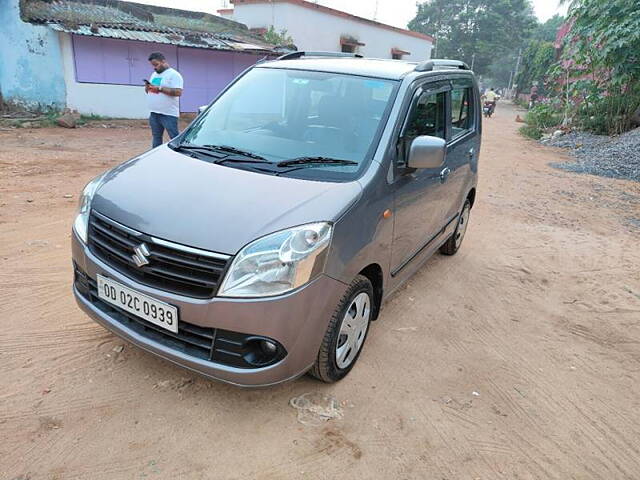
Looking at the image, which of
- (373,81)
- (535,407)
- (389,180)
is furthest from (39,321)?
(535,407)

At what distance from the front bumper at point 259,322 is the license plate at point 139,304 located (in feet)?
0.12

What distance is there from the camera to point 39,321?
319cm

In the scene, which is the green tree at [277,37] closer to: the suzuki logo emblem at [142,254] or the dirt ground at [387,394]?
the dirt ground at [387,394]

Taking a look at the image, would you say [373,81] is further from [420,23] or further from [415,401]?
[420,23]

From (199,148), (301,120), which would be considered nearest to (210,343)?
(199,148)

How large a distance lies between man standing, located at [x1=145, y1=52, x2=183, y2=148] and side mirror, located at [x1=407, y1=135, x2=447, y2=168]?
5318 mm

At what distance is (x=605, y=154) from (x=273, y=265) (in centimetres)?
1252

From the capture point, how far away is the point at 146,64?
14.1 m

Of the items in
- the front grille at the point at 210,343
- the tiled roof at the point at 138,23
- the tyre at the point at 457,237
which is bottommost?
the tyre at the point at 457,237

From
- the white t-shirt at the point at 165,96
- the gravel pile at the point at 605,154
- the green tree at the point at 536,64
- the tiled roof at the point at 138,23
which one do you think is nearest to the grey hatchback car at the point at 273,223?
the white t-shirt at the point at 165,96

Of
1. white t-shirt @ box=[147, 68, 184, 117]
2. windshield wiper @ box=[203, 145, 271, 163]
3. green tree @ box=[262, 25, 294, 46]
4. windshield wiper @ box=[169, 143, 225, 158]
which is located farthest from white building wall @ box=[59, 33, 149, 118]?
windshield wiper @ box=[203, 145, 271, 163]

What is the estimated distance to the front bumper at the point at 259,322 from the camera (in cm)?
216

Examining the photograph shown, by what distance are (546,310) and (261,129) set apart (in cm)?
283

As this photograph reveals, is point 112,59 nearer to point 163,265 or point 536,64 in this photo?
point 163,265
